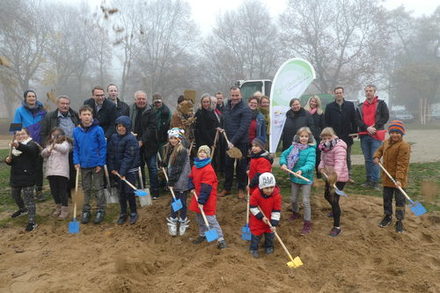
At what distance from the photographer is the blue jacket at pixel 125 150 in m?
5.28

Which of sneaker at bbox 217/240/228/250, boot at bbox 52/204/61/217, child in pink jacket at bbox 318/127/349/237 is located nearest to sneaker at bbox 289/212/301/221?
child in pink jacket at bbox 318/127/349/237

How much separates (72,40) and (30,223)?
3526 centimetres

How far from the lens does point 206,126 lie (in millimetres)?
6367

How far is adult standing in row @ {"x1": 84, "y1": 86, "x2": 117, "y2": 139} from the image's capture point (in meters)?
6.01

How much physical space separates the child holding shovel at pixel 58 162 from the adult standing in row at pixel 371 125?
582 cm

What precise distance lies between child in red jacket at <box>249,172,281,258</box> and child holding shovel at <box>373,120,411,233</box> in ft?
6.12

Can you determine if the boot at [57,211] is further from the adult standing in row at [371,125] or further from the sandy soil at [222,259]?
the adult standing in row at [371,125]

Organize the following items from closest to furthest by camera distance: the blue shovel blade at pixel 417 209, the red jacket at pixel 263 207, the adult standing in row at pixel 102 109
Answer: the red jacket at pixel 263 207 < the blue shovel blade at pixel 417 209 < the adult standing in row at pixel 102 109

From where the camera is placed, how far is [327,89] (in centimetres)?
3491

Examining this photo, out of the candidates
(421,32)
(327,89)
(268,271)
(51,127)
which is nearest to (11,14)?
(51,127)

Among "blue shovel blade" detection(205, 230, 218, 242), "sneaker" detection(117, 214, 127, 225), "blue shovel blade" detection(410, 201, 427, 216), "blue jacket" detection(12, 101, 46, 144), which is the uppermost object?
"blue jacket" detection(12, 101, 46, 144)

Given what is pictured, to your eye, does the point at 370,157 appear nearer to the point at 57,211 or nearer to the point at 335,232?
the point at 335,232

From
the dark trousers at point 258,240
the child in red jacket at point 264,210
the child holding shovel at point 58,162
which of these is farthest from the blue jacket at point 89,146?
the dark trousers at point 258,240

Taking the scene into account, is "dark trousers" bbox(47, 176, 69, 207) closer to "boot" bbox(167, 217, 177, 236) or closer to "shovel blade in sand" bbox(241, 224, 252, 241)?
"boot" bbox(167, 217, 177, 236)
